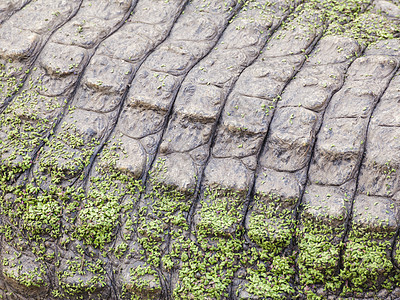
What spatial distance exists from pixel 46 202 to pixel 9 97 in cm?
96

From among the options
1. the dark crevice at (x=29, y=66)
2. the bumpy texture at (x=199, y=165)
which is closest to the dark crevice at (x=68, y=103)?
the bumpy texture at (x=199, y=165)

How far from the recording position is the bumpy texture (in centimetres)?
298

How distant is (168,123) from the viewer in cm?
325

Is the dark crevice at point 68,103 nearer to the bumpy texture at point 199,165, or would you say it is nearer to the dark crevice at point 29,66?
the bumpy texture at point 199,165

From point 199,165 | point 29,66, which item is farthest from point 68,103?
point 199,165

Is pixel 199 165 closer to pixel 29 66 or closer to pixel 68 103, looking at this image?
pixel 68 103

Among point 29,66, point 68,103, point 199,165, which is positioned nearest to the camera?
point 199,165

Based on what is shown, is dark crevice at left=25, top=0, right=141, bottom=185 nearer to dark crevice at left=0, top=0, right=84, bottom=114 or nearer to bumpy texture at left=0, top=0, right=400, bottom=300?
bumpy texture at left=0, top=0, right=400, bottom=300

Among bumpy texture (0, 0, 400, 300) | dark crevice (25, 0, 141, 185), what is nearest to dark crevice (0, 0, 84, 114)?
bumpy texture (0, 0, 400, 300)

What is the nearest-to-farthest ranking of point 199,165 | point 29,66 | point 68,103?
point 199,165 → point 68,103 → point 29,66

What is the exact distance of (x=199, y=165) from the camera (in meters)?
3.18

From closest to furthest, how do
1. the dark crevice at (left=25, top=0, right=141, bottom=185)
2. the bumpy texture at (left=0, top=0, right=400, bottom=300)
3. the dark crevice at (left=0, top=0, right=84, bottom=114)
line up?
the bumpy texture at (left=0, top=0, right=400, bottom=300) < the dark crevice at (left=25, top=0, right=141, bottom=185) < the dark crevice at (left=0, top=0, right=84, bottom=114)

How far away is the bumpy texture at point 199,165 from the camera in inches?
117

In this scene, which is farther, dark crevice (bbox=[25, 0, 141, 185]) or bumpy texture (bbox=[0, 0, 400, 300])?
dark crevice (bbox=[25, 0, 141, 185])
